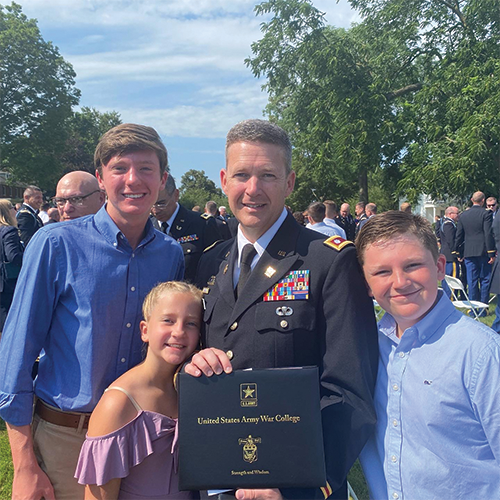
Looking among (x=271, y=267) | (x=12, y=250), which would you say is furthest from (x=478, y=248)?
(x=271, y=267)

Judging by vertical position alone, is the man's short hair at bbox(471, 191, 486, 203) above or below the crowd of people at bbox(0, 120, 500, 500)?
above

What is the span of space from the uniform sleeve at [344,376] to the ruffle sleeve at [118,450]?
29.7 inches

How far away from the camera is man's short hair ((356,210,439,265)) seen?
1.88 m

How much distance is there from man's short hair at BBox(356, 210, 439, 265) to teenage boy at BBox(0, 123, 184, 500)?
3.49 ft

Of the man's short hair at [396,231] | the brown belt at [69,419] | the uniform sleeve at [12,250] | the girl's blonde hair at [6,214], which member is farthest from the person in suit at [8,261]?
the man's short hair at [396,231]

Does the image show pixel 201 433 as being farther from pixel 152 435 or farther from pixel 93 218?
pixel 93 218

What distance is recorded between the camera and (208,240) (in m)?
4.85

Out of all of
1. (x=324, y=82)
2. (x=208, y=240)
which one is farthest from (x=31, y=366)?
(x=324, y=82)

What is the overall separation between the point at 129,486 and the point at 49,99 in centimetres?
3524

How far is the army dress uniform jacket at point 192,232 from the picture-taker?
15.2ft

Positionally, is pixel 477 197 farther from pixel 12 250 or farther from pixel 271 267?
pixel 271 267

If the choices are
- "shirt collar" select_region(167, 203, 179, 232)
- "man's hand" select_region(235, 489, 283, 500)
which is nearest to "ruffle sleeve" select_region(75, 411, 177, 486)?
"man's hand" select_region(235, 489, 283, 500)

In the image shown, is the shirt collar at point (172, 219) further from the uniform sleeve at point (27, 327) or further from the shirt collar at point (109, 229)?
the uniform sleeve at point (27, 327)

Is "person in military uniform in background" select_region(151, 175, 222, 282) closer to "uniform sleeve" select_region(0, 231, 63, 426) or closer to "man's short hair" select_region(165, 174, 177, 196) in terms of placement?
"man's short hair" select_region(165, 174, 177, 196)
